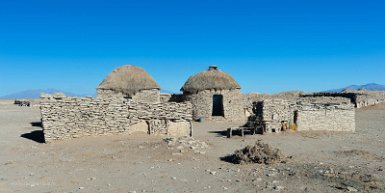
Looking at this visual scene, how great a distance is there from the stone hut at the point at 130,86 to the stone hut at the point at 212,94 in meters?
2.67

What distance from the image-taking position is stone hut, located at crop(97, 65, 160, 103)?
95.8 feet

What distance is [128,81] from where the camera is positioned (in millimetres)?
29719

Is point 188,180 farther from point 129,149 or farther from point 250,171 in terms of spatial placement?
A: point 129,149

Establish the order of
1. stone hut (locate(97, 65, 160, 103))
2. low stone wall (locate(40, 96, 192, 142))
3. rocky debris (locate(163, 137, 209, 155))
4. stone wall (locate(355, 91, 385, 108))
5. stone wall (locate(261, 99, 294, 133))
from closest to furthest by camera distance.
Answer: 1. rocky debris (locate(163, 137, 209, 155))
2. low stone wall (locate(40, 96, 192, 142))
3. stone wall (locate(261, 99, 294, 133))
4. stone hut (locate(97, 65, 160, 103))
5. stone wall (locate(355, 91, 385, 108))

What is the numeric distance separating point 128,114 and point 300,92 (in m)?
30.7

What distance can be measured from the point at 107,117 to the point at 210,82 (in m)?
12.5

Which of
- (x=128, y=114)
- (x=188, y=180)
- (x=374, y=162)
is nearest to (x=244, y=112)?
(x=128, y=114)

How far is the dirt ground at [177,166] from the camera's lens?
9672mm

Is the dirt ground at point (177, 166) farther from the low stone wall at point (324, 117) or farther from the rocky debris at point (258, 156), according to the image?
the low stone wall at point (324, 117)

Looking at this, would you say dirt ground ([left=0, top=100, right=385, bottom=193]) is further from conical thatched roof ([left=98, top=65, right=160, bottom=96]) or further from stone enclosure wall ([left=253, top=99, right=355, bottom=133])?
conical thatched roof ([left=98, top=65, right=160, bottom=96])

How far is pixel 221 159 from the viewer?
1362cm

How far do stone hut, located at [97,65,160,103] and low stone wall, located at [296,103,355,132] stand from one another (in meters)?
12.6

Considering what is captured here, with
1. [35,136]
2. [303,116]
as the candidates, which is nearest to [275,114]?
[303,116]

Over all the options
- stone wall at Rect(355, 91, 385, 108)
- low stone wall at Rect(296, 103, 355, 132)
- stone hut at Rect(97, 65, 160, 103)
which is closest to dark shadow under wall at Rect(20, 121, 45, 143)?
stone hut at Rect(97, 65, 160, 103)
